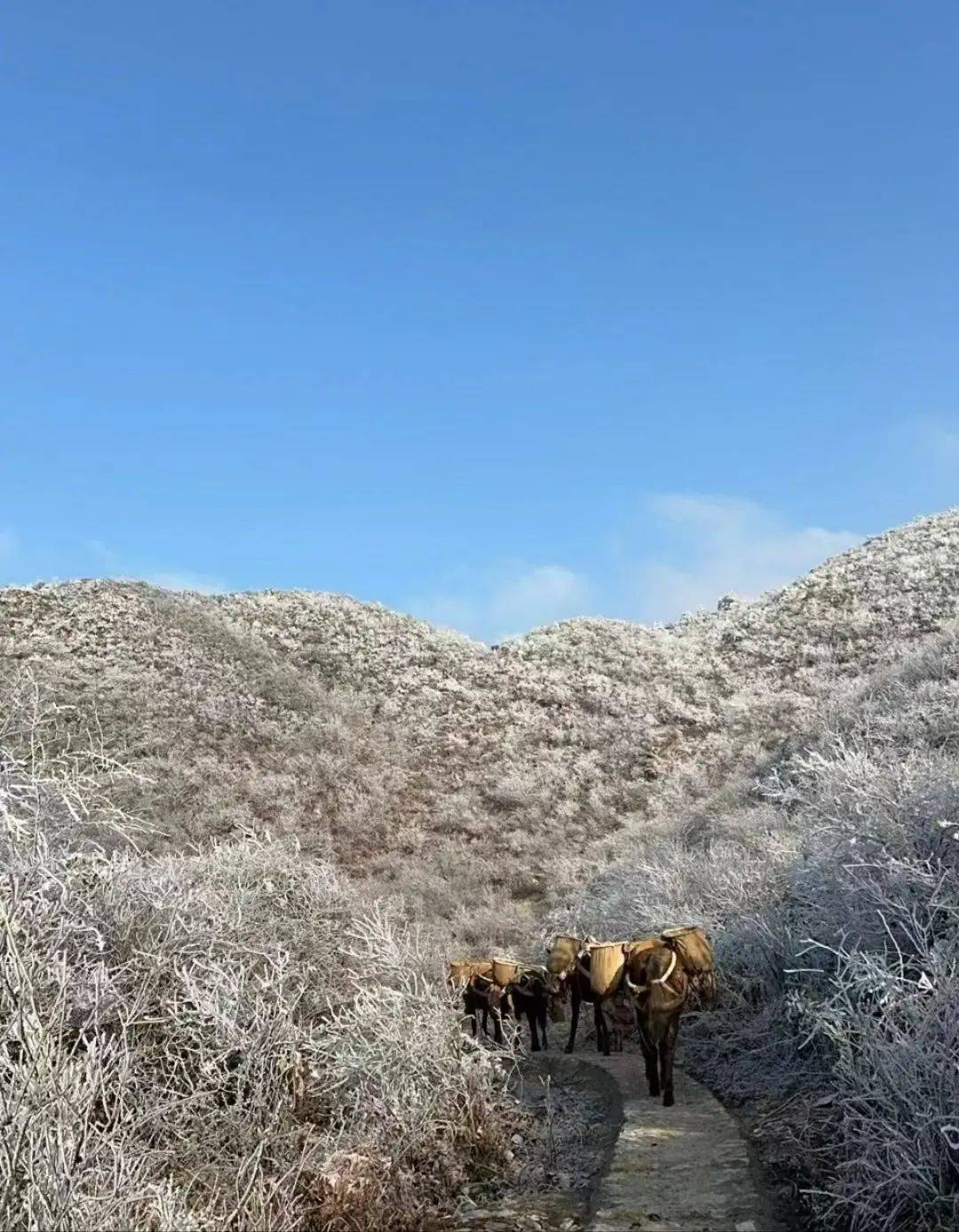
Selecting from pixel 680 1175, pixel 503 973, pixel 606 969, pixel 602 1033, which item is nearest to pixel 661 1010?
pixel 680 1175

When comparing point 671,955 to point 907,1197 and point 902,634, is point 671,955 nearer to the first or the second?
point 907,1197

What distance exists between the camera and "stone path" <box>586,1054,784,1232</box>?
7.00m

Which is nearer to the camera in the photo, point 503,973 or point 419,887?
point 503,973

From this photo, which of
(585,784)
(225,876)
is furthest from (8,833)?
(585,784)

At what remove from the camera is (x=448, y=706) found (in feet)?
116

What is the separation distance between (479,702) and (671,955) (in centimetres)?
2587

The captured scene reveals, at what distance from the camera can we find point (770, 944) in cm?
1168

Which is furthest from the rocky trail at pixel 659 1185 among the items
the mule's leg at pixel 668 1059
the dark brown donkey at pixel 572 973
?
the dark brown donkey at pixel 572 973

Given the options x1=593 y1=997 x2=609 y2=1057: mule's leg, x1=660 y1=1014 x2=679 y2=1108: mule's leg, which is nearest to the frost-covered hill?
x1=593 y1=997 x2=609 y2=1057: mule's leg

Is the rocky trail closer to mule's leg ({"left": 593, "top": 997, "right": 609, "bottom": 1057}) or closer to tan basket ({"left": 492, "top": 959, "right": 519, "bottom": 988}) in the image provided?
mule's leg ({"left": 593, "top": 997, "right": 609, "bottom": 1057})

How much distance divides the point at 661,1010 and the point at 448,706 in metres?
25.8

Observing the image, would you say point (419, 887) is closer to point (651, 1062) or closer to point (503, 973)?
point (503, 973)

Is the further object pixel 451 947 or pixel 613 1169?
pixel 451 947

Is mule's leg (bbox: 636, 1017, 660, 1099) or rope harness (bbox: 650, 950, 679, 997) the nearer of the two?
rope harness (bbox: 650, 950, 679, 997)
